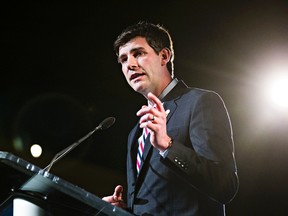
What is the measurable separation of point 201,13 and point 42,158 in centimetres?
291

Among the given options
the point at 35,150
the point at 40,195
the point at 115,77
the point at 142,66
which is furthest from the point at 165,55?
the point at 35,150

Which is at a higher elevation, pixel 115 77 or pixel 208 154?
pixel 115 77

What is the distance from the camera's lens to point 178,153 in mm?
1487

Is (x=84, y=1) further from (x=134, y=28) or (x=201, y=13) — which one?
(x=134, y=28)

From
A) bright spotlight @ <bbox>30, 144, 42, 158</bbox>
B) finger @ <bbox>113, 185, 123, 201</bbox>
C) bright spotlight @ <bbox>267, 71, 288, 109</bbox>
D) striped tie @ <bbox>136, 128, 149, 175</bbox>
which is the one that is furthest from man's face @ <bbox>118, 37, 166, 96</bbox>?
bright spotlight @ <bbox>30, 144, 42, 158</bbox>

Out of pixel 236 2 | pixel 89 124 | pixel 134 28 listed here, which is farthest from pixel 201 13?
pixel 134 28

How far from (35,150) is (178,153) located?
4494mm

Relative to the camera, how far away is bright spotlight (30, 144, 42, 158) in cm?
567

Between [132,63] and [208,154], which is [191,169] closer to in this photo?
[208,154]

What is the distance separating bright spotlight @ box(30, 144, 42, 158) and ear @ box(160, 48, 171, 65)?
386cm

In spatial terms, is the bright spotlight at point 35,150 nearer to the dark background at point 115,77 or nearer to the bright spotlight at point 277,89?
the dark background at point 115,77

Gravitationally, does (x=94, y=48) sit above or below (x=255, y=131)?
above

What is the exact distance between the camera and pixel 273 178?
18.8ft

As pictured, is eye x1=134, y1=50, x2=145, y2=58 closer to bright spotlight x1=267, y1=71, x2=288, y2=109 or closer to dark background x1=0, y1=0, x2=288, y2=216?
dark background x1=0, y1=0, x2=288, y2=216
